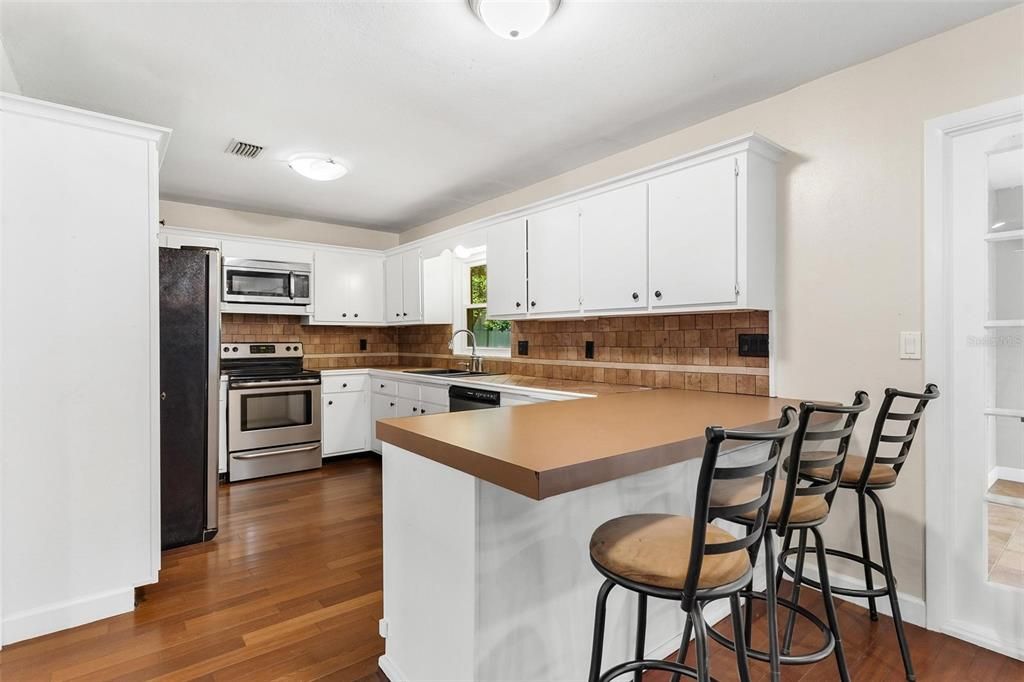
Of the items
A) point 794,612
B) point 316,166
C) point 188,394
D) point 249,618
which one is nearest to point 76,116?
point 316,166

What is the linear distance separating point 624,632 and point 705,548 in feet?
2.82

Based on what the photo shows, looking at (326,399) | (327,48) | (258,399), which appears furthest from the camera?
(326,399)

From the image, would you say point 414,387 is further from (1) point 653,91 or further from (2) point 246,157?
(1) point 653,91

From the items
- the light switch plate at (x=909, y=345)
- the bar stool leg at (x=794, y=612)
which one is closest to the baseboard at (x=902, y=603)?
the bar stool leg at (x=794, y=612)

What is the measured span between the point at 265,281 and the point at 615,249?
3.33 meters

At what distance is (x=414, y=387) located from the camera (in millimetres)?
4387

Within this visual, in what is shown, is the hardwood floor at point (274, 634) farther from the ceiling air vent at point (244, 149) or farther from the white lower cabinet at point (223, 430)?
the ceiling air vent at point (244, 149)

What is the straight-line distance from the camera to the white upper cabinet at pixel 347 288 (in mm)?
5016

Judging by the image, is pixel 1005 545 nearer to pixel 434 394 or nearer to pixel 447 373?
pixel 434 394

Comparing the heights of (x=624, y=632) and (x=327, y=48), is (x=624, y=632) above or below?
below

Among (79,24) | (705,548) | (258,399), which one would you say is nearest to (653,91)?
(705,548)

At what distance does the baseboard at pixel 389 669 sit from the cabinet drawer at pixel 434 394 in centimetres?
226

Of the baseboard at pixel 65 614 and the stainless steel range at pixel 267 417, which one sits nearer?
the baseboard at pixel 65 614

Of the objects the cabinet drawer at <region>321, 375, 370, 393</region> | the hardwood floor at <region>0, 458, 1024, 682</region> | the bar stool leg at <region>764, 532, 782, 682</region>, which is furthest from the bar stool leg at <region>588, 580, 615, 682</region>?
the cabinet drawer at <region>321, 375, 370, 393</region>
